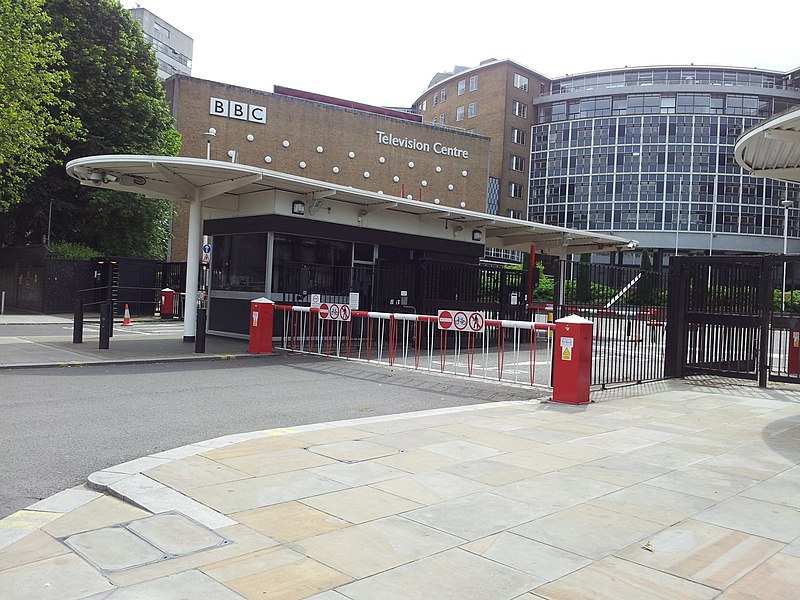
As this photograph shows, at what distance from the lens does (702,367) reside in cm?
1338

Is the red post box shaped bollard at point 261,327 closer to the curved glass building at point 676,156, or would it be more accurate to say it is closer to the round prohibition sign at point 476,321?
the round prohibition sign at point 476,321

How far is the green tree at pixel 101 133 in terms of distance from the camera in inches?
1215

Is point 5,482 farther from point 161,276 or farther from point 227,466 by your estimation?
point 161,276

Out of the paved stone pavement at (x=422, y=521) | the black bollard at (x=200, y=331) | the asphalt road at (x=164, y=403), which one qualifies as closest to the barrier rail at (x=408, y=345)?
the asphalt road at (x=164, y=403)

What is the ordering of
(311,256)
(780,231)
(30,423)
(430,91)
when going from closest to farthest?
1. (30,423)
2. (311,256)
3. (780,231)
4. (430,91)

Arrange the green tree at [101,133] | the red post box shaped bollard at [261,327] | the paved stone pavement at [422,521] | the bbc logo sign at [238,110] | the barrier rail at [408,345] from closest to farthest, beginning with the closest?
the paved stone pavement at [422,521] < the barrier rail at [408,345] < the red post box shaped bollard at [261,327] < the green tree at [101,133] < the bbc logo sign at [238,110]

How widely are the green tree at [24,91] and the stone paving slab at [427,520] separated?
22.7m

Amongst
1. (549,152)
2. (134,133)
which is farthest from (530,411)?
(549,152)

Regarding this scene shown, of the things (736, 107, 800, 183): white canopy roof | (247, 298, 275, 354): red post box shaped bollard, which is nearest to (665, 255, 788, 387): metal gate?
(736, 107, 800, 183): white canopy roof

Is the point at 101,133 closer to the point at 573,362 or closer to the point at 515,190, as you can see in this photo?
the point at 573,362

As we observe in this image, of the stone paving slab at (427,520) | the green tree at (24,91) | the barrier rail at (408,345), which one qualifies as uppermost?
the green tree at (24,91)

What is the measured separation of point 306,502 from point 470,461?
1950 mm

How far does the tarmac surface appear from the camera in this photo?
3.85m

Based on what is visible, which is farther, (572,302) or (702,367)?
(702,367)
